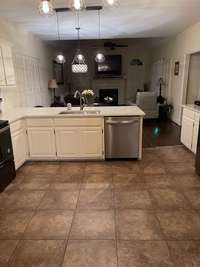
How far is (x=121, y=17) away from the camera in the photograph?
431cm

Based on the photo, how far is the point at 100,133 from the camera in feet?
11.8

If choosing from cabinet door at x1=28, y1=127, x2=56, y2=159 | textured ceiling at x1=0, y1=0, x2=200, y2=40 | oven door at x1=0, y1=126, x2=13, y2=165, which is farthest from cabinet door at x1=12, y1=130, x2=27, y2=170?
textured ceiling at x1=0, y1=0, x2=200, y2=40

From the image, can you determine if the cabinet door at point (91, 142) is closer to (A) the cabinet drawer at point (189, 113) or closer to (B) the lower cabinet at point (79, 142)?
(B) the lower cabinet at point (79, 142)

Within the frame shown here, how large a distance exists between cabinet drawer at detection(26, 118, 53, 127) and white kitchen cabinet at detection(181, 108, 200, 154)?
102 inches

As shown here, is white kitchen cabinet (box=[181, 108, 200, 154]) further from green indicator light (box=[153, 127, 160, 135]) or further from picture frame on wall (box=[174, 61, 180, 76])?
picture frame on wall (box=[174, 61, 180, 76])

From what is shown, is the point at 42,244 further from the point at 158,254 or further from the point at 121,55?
the point at 121,55

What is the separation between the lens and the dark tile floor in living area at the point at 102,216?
5.81 feet

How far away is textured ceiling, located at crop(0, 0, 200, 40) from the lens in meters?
3.50

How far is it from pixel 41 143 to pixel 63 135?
0.43 meters

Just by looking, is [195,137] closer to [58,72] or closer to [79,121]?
[79,121]

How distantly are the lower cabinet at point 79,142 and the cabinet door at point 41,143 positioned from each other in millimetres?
107

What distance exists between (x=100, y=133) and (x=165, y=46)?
224 inches

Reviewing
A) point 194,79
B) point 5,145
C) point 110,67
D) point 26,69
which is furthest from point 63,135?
point 110,67

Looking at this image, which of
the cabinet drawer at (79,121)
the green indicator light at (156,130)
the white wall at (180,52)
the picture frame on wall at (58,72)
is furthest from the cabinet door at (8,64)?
the picture frame on wall at (58,72)
